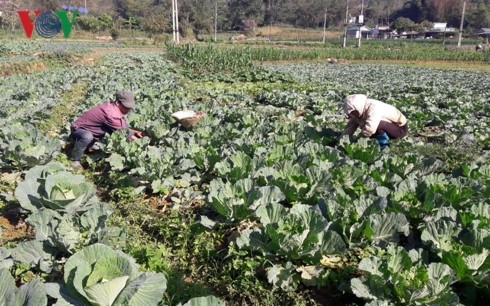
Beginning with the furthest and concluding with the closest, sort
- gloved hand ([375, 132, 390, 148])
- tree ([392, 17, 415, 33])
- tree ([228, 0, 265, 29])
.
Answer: tree ([228, 0, 265, 29]) < tree ([392, 17, 415, 33]) < gloved hand ([375, 132, 390, 148])

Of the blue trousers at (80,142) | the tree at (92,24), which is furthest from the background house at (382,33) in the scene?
the blue trousers at (80,142)

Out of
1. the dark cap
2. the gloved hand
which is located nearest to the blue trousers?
the dark cap

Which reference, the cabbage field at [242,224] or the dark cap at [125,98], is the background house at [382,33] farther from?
the dark cap at [125,98]

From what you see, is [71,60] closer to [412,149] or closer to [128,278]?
[412,149]

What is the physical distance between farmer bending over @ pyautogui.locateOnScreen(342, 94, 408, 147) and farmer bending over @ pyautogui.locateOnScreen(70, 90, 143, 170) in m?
3.20

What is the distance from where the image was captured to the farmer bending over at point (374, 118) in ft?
18.5

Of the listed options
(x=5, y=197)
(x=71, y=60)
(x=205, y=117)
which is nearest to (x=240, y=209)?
(x=5, y=197)

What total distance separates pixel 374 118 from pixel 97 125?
410cm

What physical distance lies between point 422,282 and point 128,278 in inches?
71.1

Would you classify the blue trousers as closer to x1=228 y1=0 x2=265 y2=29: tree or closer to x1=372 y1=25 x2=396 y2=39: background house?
x1=228 y1=0 x2=265 y2=29: tree

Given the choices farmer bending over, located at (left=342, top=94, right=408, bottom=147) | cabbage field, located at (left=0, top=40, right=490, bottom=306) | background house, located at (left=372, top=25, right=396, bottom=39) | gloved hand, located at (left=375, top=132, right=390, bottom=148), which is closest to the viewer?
cabbage field, located at (left=0, top=40, right=490, bottom=306)

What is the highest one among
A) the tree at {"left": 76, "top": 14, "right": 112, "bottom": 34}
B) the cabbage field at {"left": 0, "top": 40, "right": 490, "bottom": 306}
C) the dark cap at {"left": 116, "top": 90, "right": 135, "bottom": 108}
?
the tree at {"left": 76, "top": 14, "right": 112, "bottom": 34}

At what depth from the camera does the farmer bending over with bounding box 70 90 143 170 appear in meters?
5.91

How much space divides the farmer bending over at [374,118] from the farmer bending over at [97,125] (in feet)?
10.5
